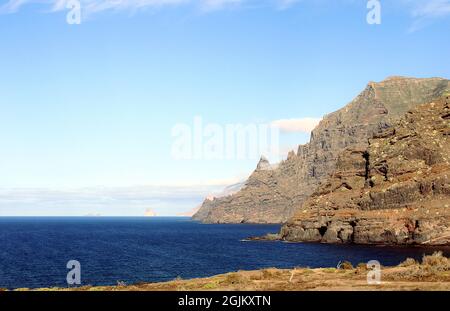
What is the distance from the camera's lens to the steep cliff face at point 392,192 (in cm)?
12862

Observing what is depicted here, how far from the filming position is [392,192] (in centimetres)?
13950

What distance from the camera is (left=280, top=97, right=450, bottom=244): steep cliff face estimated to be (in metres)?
129
